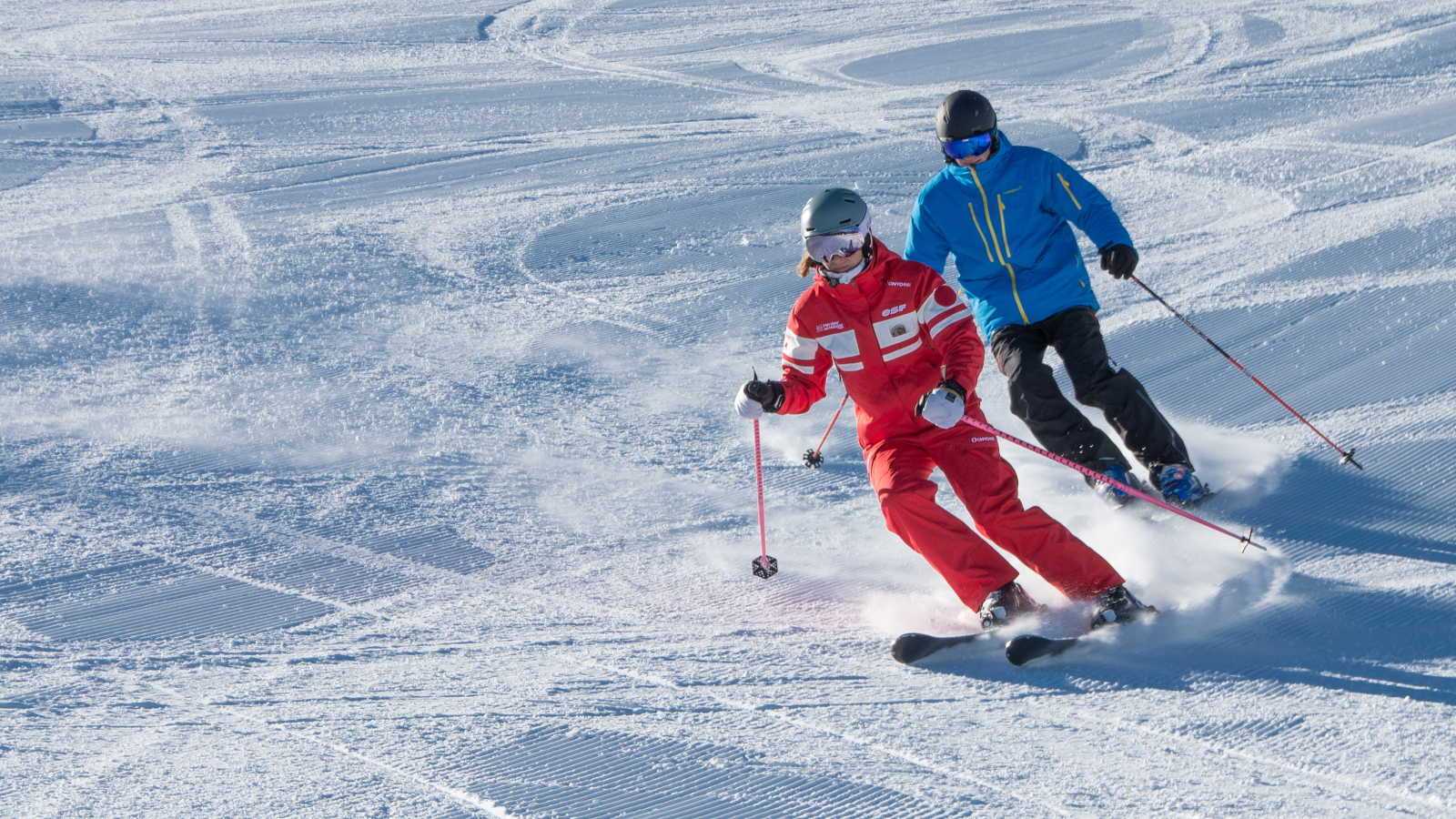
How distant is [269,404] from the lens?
589cm

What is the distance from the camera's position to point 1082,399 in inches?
173

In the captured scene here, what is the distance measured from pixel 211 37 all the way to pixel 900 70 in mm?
8713

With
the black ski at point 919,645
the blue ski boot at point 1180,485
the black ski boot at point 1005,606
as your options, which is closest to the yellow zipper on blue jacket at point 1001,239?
the blue ski boot at point 1180,485

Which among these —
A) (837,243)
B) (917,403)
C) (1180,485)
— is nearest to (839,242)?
(837,243)

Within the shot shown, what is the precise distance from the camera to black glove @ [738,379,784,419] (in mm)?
3693

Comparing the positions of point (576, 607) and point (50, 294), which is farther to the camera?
point (50, 294)

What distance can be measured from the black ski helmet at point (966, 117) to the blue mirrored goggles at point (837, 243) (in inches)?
28.0

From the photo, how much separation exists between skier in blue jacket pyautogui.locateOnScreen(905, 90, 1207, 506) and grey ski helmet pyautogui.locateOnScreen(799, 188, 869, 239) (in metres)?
0.72

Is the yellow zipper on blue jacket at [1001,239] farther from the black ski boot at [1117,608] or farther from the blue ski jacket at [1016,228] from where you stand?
the black ski boot at [1117,608]

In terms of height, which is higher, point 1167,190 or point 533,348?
point 1167,190

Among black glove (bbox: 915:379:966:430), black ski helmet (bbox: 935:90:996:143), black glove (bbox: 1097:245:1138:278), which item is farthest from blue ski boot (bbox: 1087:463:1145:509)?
black ski helmet (bbox: 935:90:996:143)

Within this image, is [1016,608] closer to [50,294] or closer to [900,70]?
[50,294]

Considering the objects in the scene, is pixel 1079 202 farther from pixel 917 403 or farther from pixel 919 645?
pixel 919 645

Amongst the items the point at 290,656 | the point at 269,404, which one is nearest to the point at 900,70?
the point at 269,404
